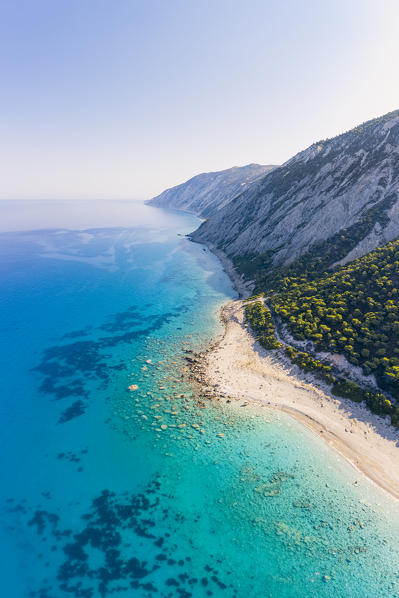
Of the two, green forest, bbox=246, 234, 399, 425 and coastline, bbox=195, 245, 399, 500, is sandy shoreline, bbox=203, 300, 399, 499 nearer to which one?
coastline, bbox=195, 245, 399, 500

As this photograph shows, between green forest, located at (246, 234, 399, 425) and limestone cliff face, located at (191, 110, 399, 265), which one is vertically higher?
limestone cliff face, located at (191, 110, 399, 265)

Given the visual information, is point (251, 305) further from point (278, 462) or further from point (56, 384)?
point (56, 384)

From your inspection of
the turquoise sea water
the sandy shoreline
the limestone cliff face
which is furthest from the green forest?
the limestone cliff face

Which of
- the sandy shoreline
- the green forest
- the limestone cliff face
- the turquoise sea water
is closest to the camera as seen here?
the turquoise sea water

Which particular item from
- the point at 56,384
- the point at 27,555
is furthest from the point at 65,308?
the point at 27,555

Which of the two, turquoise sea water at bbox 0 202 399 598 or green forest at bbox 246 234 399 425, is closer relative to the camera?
turquoise sea water at bbox 0 202 399 598

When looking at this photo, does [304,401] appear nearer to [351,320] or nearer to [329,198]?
[351,320]

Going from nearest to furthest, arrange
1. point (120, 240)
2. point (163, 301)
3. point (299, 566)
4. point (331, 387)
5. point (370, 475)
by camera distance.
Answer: point (299, 566)
point (370, 475)
point (331, 387)
point (163, 301)
point (120, 240)

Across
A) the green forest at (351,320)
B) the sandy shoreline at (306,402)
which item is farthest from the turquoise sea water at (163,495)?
the green forest at (351,320)
